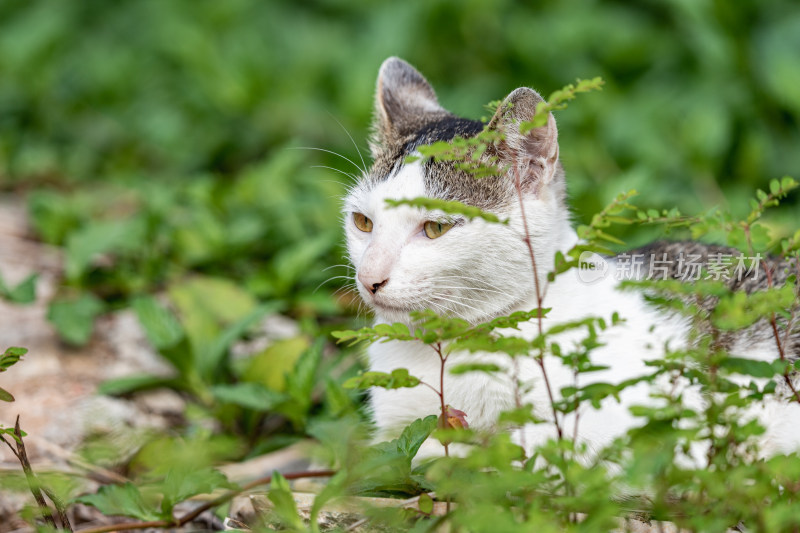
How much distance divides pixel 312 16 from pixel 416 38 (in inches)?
60.1

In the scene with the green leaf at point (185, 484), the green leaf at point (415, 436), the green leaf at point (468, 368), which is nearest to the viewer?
the green leaf at point (468, 368)

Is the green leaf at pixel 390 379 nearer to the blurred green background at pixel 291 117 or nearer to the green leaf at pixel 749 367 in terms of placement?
the green leaf at pixel 749 367

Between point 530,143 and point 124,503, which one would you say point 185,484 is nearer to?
point 124,503

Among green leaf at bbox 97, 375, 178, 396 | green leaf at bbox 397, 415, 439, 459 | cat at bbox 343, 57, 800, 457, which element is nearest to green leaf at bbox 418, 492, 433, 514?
green leaf at bbox 397, 415, 439, 459

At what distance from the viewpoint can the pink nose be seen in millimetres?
2475

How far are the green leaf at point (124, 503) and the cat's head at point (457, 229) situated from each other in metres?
0.88

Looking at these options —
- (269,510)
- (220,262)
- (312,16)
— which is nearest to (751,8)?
(312,16)

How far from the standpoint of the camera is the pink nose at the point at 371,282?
2.47 m

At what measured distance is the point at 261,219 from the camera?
4734 mm

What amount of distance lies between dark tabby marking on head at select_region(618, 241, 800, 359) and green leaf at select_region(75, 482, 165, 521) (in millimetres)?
1863

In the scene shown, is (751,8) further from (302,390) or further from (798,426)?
(302,390)

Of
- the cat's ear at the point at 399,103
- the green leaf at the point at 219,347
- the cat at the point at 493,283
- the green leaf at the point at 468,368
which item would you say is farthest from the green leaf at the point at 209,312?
the green leaf at the point at 468,368

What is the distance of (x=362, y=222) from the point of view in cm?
284

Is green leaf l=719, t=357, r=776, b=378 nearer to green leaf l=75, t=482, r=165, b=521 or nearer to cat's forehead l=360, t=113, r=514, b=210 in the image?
cat's forehead l=360, t=113, r=514, b=210
